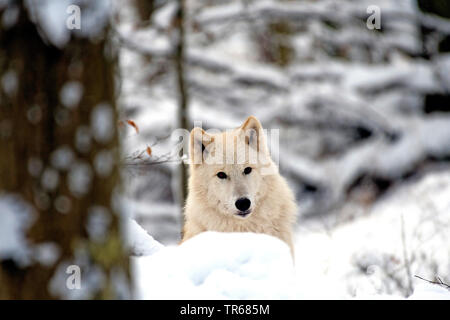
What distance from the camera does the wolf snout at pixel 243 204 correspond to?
4363mm

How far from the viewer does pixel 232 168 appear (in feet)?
14.9

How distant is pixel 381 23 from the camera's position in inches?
428

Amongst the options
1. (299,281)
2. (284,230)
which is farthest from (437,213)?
(299,281)

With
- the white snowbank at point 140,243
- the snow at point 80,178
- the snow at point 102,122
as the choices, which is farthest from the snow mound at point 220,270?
A: the snow at point 102,122

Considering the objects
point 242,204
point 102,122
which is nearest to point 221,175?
point 242,204

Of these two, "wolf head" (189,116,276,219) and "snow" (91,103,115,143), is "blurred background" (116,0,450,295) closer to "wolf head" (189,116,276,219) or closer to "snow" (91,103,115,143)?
"wolf head" (189,116,276,219)

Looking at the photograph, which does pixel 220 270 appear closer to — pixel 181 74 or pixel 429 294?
pixel 429 294

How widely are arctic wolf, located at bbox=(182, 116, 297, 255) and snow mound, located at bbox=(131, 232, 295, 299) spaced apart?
4.29ft

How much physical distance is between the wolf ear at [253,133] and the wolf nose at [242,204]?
561 millimetres

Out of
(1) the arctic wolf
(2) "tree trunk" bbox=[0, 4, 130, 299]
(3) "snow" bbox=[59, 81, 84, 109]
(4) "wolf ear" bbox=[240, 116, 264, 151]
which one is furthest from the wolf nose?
(3) "snow" bbox=[59, 81, 84, 109]

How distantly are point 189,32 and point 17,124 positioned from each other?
9.53m

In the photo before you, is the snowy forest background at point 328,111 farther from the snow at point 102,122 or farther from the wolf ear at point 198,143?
the snow at point 102,122
